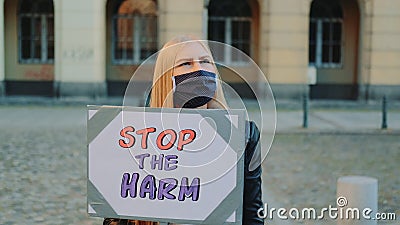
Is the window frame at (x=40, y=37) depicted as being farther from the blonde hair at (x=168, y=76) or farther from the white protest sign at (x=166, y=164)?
the blonde hair at (x=168, y=76)

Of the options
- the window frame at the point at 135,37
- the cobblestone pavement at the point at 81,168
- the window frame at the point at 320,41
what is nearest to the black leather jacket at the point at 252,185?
the cobblestone pavement at the point at 81,168

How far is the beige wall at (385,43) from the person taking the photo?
933 inches

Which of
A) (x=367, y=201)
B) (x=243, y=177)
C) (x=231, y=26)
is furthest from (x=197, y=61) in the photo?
(x=231, y=26)

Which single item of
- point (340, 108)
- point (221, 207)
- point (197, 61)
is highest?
point (197, 61)

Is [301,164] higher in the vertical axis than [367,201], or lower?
lower

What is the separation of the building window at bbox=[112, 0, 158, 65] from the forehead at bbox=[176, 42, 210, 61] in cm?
2275

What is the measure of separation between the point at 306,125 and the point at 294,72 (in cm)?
700

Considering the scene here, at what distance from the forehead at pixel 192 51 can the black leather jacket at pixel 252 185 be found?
1.20ft

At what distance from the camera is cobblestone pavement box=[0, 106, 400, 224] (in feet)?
26.7

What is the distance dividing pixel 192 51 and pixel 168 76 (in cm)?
15

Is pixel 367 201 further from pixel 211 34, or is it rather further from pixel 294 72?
pixel 211 34

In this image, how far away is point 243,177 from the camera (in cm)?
286

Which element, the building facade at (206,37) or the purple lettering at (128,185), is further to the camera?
the building facade at (206,37)

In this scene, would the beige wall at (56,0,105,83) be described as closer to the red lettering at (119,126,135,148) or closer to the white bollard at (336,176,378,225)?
the white bollard at (336,176,378,225)
